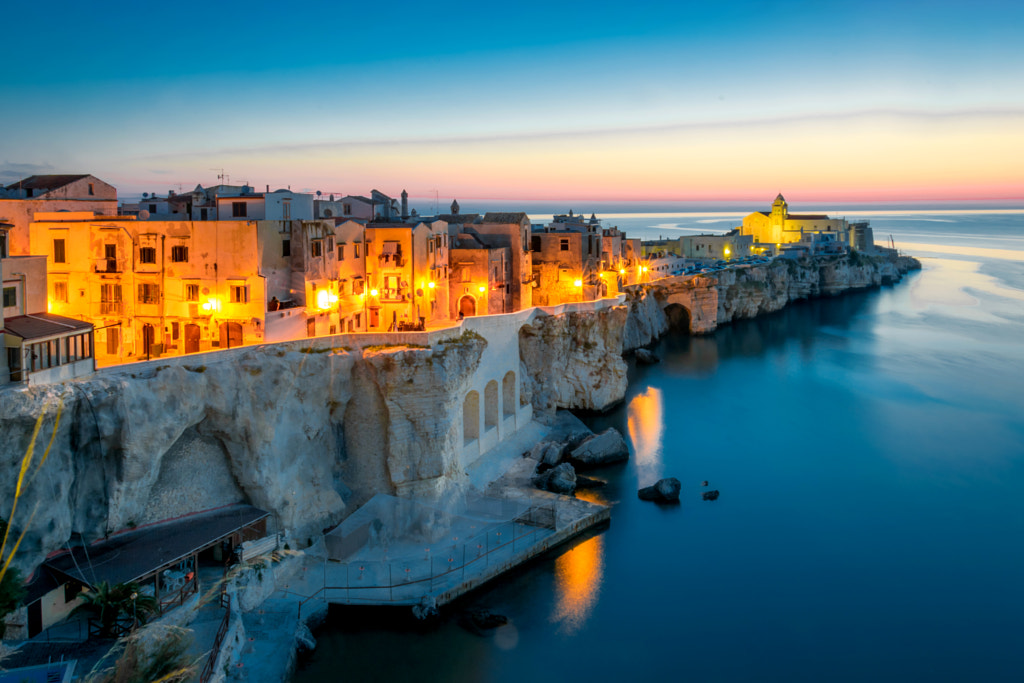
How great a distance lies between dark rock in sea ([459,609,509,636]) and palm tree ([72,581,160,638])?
7358mm

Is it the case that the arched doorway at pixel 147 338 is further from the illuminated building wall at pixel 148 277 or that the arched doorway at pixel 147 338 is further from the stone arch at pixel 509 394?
the stone arch at pixel 509 394

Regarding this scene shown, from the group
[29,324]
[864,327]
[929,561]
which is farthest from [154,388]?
[864,327]

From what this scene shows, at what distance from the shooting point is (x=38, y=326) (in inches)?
755

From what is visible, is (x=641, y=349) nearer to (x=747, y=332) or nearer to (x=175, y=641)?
(x=747, y=332)

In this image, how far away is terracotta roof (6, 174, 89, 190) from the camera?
97.2 ft

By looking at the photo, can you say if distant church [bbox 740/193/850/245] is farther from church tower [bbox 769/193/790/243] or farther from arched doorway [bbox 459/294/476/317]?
arched doorway [bbox 459/294/476/317]

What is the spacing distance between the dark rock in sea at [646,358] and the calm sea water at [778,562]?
676cm

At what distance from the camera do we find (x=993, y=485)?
104ft

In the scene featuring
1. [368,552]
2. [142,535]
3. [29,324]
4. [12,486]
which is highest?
[29,324]

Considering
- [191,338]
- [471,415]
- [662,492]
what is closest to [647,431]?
[662,492]

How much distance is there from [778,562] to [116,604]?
60.8 feet

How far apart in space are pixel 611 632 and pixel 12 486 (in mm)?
14523

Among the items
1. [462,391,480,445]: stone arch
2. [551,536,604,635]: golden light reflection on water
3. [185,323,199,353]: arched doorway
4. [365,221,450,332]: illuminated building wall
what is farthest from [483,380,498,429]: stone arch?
[185,323,199,353]: arched doorway

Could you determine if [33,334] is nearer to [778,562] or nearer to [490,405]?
[490,405]
